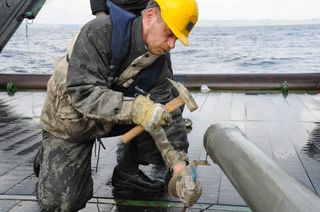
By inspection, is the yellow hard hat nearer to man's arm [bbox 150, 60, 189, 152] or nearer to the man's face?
the man's face

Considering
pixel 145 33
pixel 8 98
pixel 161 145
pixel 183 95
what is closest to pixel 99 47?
pixel 145 33

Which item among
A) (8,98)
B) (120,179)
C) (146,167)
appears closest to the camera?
(120,179)

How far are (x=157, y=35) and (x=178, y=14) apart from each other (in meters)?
0.23

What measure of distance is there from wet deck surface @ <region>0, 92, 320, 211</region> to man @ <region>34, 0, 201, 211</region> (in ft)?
1.57

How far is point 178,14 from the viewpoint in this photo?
121 inches

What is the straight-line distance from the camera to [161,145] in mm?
3611

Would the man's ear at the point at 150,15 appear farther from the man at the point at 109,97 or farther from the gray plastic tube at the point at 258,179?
the gray plastic tube at the point at 258,179

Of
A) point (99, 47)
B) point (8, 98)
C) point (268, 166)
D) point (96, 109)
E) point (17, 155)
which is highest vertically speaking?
point (99, 47)

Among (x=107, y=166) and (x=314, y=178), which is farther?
(x=107, y=166)

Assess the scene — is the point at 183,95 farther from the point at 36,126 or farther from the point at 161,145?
the point at 36,126

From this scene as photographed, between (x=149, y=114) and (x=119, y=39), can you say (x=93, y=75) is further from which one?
(x=149, y=114)

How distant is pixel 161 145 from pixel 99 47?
93 centimetres

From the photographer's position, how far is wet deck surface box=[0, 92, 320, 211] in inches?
158

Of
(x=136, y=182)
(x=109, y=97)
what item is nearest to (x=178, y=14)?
(x=109, y=97)
